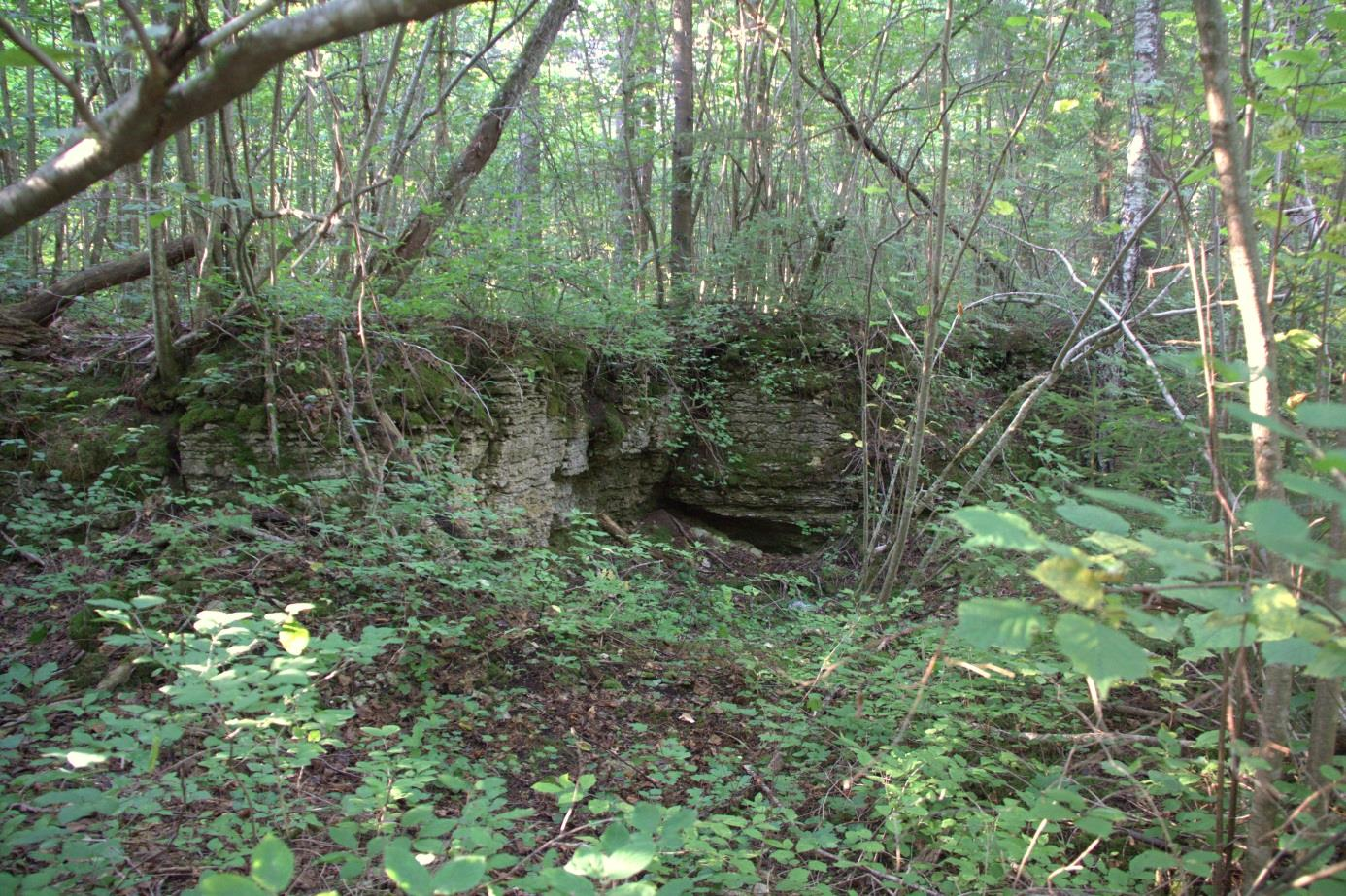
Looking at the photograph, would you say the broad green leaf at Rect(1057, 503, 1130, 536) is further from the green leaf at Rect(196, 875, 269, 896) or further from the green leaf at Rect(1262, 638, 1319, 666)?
the green leaf at Rect(196, 875, 269, 896)

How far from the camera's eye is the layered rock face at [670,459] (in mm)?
6754

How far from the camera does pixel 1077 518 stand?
1.22 metres

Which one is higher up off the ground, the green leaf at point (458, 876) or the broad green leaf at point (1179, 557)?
the broad green leaf at point (1179, 557)

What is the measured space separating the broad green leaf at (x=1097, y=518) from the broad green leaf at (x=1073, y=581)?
0.29 ft

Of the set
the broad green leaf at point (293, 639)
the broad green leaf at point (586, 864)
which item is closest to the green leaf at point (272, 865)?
the broad green leaf at point (586, 864)

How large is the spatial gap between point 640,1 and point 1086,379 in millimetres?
7660

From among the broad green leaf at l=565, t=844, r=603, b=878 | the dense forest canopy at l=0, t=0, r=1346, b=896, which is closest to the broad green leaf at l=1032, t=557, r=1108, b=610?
the dense forest canopy at l=0, t=0, r=1346, b=896

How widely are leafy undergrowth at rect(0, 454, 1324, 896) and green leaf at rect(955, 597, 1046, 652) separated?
15.9 inches

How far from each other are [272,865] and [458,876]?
344 millimetres

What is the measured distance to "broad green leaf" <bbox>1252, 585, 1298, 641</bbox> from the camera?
110cm

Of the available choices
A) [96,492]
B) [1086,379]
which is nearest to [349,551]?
[96,492]

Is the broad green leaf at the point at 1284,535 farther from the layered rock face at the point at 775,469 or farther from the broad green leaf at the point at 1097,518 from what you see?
the layered rock face at the point at 775,469

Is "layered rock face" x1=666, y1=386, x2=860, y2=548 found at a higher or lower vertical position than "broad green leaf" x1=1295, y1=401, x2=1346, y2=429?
lower

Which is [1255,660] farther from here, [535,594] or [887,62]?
[887,62]
